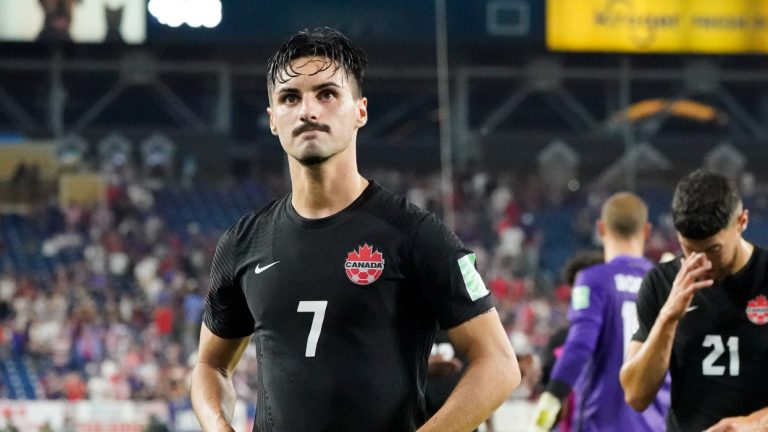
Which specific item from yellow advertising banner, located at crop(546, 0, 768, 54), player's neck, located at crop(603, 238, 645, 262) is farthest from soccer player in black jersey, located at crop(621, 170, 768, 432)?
yellow advertising banner, located at crop(546, 0, 768, 54)

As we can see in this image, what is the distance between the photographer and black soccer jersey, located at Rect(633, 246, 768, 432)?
11.0 feet

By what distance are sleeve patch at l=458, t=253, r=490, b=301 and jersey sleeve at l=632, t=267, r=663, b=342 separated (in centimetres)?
110

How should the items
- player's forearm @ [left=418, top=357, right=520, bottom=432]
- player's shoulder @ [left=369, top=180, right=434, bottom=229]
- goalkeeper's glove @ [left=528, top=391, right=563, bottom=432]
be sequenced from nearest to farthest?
player's forearm @ [left=418, top=357, right=520, bottom=432]
player's shoulder @ [left=369, top=180, right=434, bottom=229]
goalkeeper's glove @ [left=528, top=391, right=563, bottom=432]

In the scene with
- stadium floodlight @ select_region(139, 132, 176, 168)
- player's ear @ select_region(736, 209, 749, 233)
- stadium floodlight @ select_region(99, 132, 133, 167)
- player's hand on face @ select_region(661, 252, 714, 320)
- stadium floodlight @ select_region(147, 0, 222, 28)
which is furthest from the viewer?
stadium floodlight @ select_region(139, 132, 176, 168)

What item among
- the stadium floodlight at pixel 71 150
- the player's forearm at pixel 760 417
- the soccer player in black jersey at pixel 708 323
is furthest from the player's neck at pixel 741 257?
the stadium floodlight at pixel 71 150

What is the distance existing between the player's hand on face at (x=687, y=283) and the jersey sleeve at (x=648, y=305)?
0.24 metres

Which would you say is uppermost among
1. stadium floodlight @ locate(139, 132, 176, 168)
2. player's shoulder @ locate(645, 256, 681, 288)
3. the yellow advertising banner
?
the yellow advertising banner

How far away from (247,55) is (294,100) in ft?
62.9

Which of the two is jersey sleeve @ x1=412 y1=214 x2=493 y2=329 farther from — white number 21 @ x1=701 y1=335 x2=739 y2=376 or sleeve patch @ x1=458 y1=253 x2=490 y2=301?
white number 21 @ x1=701 y1=335 x2=739 y2=376

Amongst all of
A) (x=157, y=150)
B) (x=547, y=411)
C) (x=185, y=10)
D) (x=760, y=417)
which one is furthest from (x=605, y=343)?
(x=157, y=150)

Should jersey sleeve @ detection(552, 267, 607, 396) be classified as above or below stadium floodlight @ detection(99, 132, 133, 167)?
below

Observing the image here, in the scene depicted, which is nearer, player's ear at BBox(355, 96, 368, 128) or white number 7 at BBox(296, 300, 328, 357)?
white number 7 at BBox(296, 300, 328, 357)

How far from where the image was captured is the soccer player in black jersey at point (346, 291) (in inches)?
98.7

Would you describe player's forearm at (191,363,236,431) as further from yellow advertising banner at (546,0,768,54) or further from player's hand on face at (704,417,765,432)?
yellow advertising banner at (546,0,768,54)
